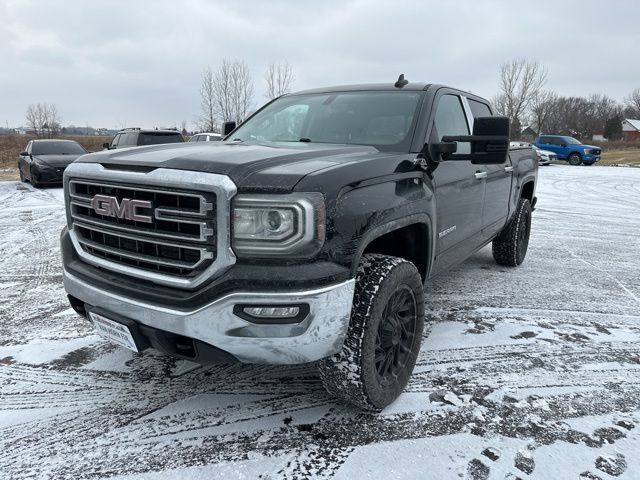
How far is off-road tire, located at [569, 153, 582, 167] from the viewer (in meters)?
27.6

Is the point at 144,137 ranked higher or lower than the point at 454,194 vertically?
higher

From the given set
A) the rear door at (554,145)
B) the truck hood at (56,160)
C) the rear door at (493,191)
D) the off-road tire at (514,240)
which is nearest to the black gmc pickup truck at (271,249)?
the rear door at (493,191)

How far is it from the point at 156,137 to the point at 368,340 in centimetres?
1210

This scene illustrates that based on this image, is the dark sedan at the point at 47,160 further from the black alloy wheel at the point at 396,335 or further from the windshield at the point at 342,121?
the black alloy wheel at the point at 396,335

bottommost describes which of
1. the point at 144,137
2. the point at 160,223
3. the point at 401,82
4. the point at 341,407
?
the point at 341,407

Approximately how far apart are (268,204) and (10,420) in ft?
6.00

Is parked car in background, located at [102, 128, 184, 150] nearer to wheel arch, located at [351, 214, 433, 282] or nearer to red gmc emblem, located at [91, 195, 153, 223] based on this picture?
red gmc emblem, located at [91, 195, 153, 223]

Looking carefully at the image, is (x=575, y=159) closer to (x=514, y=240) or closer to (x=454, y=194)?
(x=514, y=240)

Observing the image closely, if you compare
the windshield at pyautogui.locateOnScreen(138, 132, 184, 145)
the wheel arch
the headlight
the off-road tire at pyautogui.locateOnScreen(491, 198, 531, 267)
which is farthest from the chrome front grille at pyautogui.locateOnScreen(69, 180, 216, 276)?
the windshield at pyautogui.locateOnScreen(138, 132, 184, 145)

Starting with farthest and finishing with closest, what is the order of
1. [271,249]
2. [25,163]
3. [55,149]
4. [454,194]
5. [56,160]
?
[55,149] < [25,163] < [56,160] < [454,194] < [271,249]

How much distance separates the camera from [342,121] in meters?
3.50

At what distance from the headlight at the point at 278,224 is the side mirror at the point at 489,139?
122 cm

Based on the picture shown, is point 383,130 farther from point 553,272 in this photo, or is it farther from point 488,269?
point 553,272

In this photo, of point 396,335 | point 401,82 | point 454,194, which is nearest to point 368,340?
point 396,335
